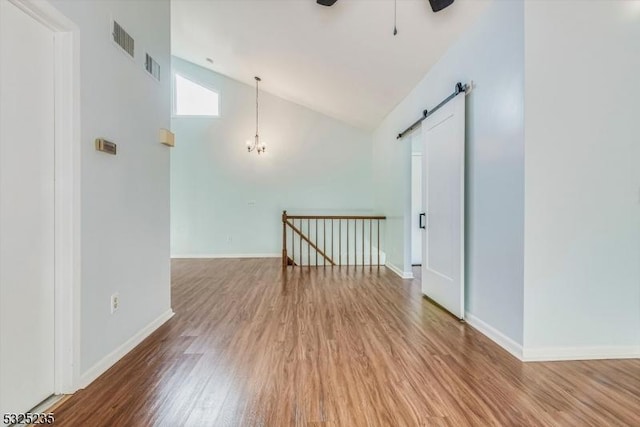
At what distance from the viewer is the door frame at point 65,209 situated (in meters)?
1.58

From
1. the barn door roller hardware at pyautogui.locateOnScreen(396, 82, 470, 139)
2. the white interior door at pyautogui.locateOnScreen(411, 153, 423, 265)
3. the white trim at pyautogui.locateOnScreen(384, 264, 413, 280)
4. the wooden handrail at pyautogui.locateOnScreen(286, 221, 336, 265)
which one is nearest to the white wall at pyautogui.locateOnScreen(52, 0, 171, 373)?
the barn door roller hardware at pyautogui.locateOnScreen(396, 82, 470, 139)

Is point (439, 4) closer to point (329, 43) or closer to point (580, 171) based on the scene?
point (329, 43)

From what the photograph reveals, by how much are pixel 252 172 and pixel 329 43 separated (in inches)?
141

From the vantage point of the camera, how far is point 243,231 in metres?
6.37

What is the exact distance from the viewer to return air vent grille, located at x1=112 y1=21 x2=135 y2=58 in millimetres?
1974

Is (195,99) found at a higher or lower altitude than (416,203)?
higher

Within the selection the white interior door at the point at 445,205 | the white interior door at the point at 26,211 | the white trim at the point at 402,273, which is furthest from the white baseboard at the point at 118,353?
the white trim at the point at 402,273

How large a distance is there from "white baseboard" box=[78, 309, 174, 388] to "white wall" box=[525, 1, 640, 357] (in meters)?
2.80

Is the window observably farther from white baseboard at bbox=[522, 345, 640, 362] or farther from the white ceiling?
white baseboard at bbox=[522, 345, 640, 362]

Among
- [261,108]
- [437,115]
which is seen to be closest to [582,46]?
[437,115]

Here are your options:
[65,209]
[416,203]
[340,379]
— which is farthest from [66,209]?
[416,203]

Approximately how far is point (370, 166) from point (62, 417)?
5.96 meters

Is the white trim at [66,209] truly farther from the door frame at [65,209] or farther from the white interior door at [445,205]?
the white interior door at [445,205]

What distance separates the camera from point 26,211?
1.43 m
